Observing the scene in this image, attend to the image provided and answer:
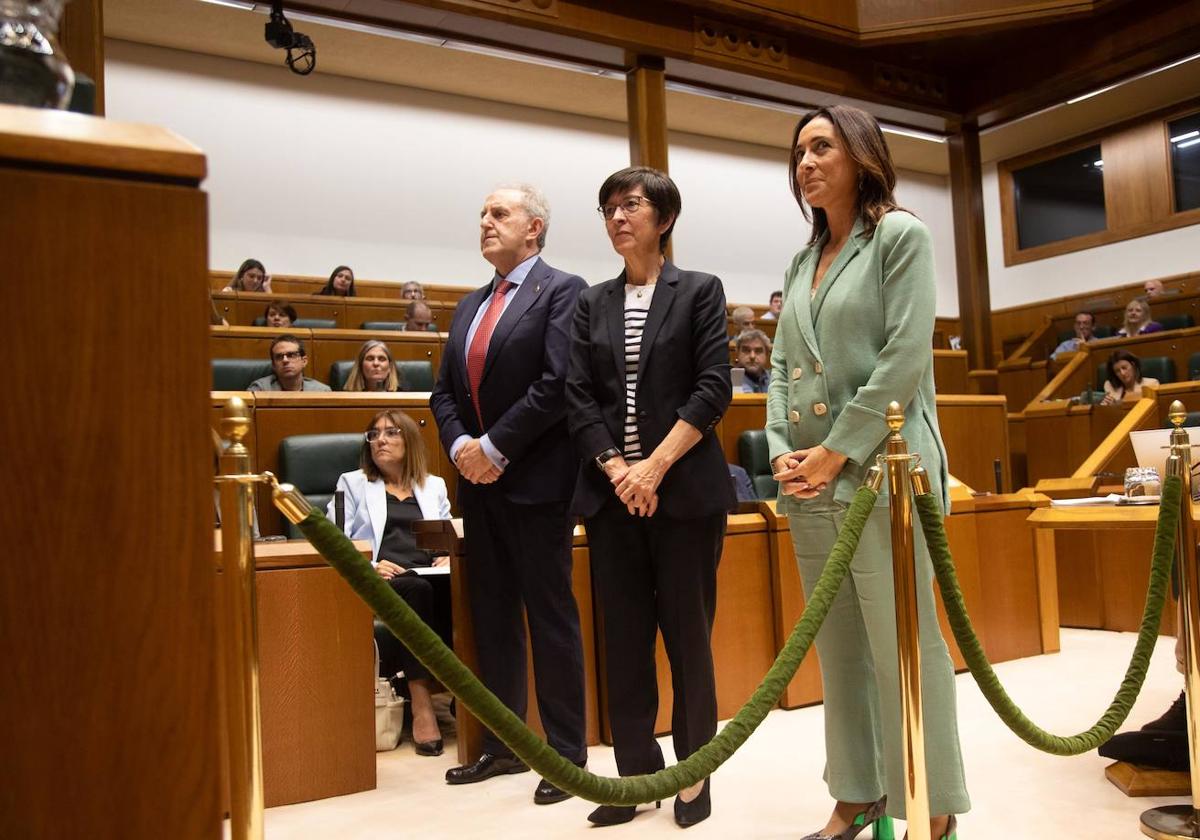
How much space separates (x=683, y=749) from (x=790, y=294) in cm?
93

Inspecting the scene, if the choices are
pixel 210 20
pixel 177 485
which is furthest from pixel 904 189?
pixel 177 485

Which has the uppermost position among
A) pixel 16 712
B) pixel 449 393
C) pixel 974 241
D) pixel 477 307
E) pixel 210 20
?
pixel 210 20

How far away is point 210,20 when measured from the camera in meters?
→ 7.39

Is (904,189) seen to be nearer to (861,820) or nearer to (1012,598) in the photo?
(1012,598)

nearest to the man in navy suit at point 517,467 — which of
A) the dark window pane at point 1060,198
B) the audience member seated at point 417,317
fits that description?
the audience member seated at point 417,317

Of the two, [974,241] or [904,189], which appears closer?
[974,241]

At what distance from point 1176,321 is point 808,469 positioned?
7240mm

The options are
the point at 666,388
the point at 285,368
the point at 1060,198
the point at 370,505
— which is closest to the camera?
the point at 666,388

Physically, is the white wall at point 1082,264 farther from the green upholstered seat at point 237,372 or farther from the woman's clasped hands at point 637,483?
the woman's clasped hands at point 637,483

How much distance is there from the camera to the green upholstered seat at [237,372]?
4598 millimetres

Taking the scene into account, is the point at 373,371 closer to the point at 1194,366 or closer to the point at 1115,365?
the point at 1115,365

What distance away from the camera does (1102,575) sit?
4.07 m

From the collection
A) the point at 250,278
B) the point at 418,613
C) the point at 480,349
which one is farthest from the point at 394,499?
the point at 250,278

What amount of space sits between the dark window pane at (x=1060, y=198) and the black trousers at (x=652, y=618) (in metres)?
9.41
